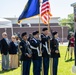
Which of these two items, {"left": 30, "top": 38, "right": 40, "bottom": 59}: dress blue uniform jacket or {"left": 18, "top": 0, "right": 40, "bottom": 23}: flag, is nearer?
{"left": 30, "top": 38, "right": 40, "bottom": 59}: dress blue uniform jacket

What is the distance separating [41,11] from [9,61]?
4.77 metres

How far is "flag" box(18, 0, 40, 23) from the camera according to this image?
10.2m

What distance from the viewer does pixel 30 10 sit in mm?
10336

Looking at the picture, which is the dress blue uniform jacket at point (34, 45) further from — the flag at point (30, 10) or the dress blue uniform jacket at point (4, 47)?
the dress blue uniform jacket at point (4, 47)

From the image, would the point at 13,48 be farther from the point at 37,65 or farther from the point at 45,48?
the point at 45,48

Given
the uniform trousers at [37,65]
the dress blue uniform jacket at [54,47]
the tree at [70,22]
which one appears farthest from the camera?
the tree at [70,22]

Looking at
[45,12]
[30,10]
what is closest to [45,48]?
[45,12]

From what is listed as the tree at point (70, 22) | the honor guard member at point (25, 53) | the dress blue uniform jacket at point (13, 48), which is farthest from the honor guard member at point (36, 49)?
the tree at point (70, 22)

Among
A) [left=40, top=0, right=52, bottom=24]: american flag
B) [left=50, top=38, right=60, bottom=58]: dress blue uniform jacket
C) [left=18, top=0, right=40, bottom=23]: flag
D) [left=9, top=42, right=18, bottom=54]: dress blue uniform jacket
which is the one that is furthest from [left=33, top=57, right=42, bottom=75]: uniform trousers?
[left=9, top=42, right=18, bottom=54]: dress blue uniform jacket

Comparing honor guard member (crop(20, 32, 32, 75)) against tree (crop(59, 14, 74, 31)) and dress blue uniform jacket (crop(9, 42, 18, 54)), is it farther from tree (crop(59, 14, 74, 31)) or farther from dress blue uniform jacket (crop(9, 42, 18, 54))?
tree (crop(59, 14, 74, 31))

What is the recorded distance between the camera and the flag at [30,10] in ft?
33.6

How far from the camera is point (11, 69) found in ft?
46.9

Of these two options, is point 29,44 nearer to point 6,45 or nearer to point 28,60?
point 28,60

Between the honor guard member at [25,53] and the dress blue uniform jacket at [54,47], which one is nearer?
the honor guard member at [25,53]
